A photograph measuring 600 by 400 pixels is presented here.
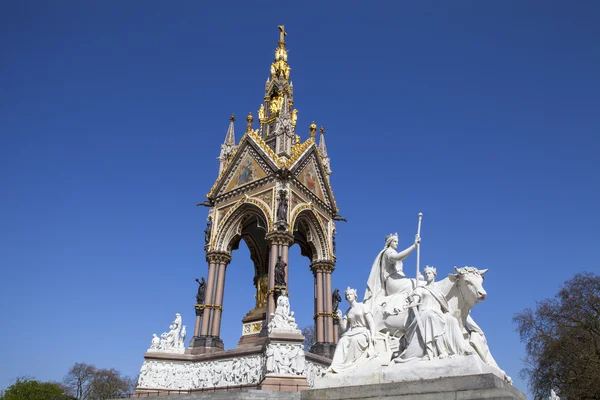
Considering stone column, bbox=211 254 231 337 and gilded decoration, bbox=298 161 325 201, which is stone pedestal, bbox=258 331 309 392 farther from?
gilded decoration, bbox=298 161 325 201

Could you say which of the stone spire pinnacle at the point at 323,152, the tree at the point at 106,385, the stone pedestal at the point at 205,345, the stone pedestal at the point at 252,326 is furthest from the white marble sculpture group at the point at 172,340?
the tree at the point at 106,385

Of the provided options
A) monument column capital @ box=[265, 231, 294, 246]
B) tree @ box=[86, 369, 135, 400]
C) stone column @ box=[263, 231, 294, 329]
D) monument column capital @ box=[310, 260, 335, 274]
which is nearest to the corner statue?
stone column @ box=[263, 231, 294, 329]

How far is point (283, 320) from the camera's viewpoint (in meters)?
15.6

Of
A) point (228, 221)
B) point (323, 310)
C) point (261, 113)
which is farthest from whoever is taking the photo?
point (261, 113)

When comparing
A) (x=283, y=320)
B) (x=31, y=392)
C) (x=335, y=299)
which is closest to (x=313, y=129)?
(x=335, y=299)

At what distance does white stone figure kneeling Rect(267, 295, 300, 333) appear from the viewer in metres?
15.5

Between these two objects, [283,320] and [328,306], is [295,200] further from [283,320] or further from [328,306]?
[283,320]

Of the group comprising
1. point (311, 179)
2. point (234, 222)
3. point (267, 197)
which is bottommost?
point (234, 222)

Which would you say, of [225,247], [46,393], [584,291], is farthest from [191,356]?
[46,393]

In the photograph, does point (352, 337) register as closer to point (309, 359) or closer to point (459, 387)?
point (459, 387)

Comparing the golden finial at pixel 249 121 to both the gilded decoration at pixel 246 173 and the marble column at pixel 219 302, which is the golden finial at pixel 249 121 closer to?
the gilded decoration at pixel 246 173

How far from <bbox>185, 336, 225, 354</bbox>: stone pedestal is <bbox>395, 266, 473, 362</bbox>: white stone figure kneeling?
49.6 ft

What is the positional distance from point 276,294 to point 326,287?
4.31m

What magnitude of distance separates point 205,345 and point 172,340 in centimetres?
141
